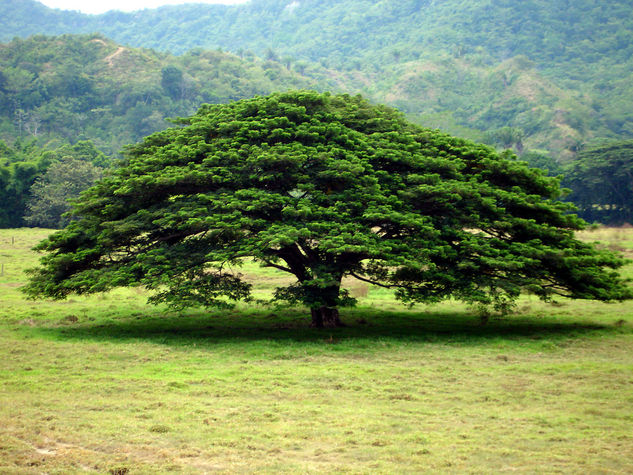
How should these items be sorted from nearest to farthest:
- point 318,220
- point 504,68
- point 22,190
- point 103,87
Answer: point 318,220
point 22,190
point 103,87
point 504,68

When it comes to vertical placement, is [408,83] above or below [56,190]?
above

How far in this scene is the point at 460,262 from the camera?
18734 millimetres

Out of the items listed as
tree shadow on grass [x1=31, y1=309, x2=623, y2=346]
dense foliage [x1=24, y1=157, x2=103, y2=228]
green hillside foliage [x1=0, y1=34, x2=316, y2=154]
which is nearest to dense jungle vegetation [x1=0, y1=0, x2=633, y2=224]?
green hillside foliage [x1=0, y1=34, x2=316, y2=154]

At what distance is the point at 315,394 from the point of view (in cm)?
1280

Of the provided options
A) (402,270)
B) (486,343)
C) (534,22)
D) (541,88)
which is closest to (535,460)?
(486,343)

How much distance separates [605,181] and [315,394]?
67.6 m

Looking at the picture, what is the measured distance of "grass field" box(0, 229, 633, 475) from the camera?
908 centimetres

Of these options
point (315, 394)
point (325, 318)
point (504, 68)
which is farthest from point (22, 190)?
point (504, 68)

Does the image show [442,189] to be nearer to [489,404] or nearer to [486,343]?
[486,343]

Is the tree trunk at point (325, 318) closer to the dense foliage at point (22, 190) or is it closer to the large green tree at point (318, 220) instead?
the large green tree at point (318, 220)

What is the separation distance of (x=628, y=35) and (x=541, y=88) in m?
57.4

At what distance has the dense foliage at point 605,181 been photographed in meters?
70.4

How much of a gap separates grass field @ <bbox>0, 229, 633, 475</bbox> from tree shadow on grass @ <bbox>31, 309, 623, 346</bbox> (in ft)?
0.29

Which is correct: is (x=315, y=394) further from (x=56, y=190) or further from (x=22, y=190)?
(x=22, y=190)
